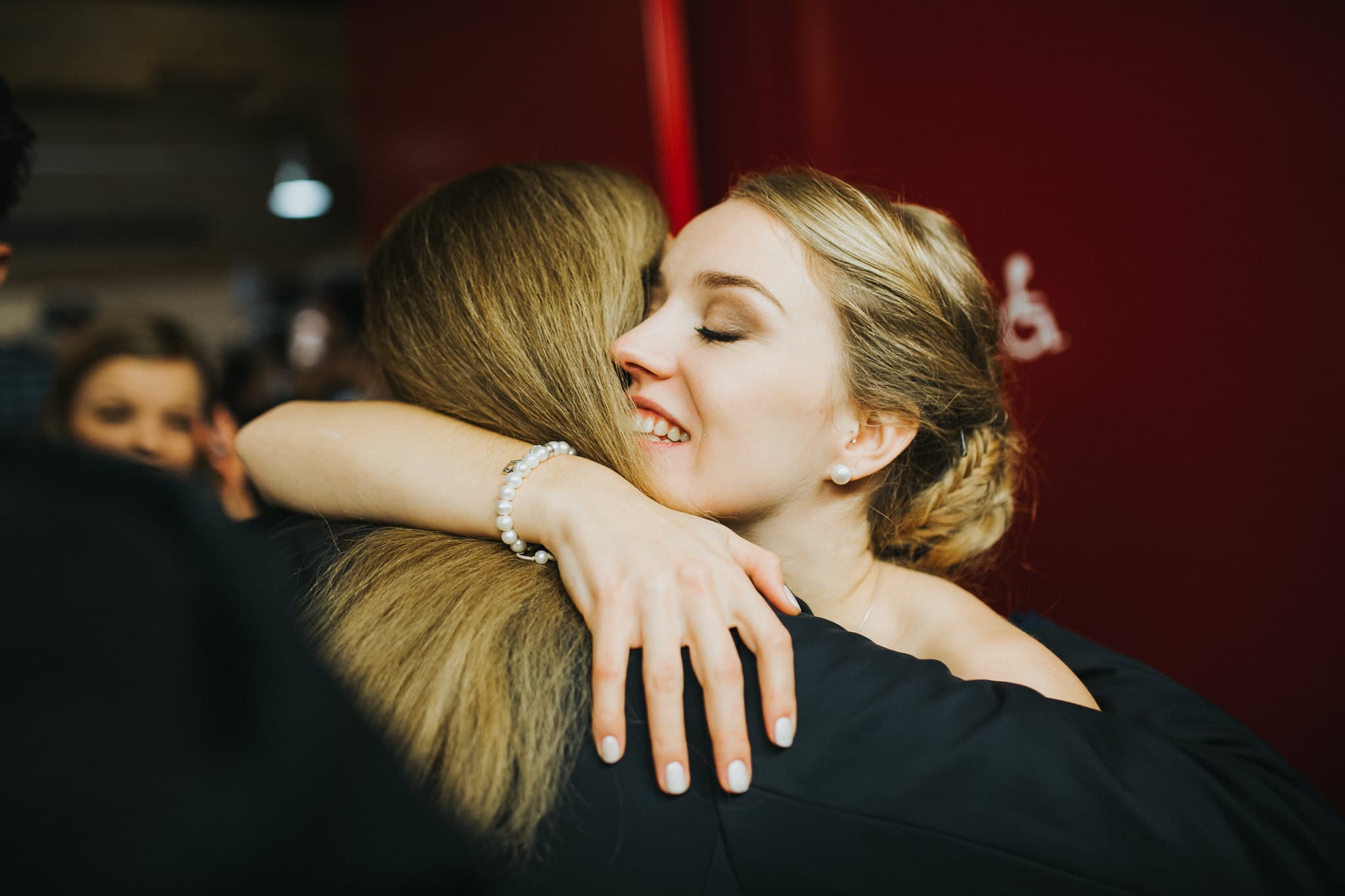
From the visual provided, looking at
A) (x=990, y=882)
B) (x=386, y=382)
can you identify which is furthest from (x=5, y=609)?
(x=386, y=382)

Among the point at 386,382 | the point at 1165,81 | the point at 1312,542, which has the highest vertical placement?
the point at 1165,81

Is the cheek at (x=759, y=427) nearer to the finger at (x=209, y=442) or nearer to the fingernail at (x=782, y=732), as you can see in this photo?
the fingernail at (x=782, y=732)

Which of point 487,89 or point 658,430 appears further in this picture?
point 487,89

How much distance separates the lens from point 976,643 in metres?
1.16

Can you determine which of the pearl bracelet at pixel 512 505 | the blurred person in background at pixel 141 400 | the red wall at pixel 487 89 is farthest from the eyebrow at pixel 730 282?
the blurred person in background at pixel 141 400

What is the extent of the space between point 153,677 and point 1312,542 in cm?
143

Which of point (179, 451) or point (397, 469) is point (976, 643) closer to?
point (397, 469)

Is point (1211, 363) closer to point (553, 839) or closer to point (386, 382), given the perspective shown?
point (553, 839)

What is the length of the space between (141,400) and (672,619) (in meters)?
2.16

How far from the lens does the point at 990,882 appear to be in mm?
766

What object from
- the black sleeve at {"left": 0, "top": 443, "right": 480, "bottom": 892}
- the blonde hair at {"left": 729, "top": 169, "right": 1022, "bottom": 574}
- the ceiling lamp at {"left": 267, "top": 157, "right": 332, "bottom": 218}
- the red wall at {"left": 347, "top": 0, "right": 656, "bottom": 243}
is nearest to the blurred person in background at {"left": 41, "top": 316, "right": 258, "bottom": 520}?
the red wall at {"left": 347, "top": 0, "right": 656, "bottom": 243}

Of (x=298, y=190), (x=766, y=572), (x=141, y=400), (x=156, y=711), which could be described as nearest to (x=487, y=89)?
(x=141, y=400)

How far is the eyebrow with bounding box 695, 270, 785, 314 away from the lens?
1156mm

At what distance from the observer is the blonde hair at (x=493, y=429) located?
0.80 metres
